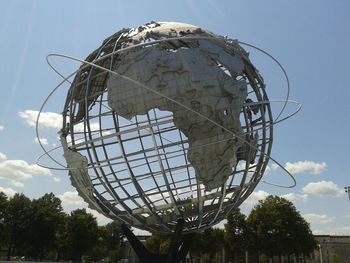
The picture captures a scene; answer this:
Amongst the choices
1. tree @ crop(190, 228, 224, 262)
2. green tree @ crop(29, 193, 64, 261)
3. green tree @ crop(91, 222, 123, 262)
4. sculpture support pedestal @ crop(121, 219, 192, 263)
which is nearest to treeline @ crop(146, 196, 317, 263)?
tree @ crop(190, 228, 224, 262)

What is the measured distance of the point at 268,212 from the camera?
1563 inches

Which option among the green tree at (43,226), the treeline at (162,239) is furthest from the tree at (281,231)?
Answer: the green tree at (43,226)

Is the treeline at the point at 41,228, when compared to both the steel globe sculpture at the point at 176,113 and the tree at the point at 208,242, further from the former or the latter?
the steel globe sculpture at the point at 176,113

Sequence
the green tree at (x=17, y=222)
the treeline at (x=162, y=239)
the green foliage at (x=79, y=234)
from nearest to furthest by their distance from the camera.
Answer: the treeline at (x=162, y=239)
the green tree at (x=17, y=222)
the green foliage at (x=79, y=234)

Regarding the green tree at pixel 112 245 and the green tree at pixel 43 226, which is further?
the green tree at pixel 112 245

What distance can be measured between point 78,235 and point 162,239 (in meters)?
10.9

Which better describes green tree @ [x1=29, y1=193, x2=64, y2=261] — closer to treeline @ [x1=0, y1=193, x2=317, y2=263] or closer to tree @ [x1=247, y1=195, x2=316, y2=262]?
treeline @ [x1=0, y1=193, x2=317, y2=263]

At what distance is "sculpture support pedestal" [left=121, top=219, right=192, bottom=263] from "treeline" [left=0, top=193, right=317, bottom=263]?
91.4 ft

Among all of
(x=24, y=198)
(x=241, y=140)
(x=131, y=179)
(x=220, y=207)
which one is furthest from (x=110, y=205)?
(x=24, y=198)

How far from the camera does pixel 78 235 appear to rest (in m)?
46.4

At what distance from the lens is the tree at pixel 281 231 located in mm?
38125

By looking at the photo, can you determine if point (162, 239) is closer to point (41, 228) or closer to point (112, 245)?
point (41, 228)

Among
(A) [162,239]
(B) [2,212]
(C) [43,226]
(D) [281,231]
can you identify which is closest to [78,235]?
(C) [43,226]

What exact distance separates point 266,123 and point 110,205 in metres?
5.12
